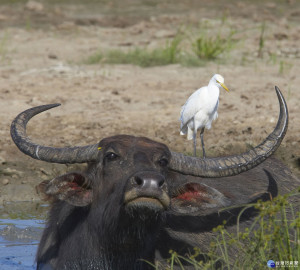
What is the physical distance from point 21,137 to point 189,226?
1489mm

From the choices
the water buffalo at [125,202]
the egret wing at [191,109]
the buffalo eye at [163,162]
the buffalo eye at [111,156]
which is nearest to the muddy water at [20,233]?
the water buffalo at [125,202]

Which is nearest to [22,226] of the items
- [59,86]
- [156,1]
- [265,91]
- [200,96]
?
[200,96]

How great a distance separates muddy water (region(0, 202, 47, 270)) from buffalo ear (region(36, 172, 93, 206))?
4.97 ft

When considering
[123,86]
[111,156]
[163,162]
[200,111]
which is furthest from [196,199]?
[123,86]

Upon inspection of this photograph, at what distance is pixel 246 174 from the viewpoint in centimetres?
730

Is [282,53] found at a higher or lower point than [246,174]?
lower

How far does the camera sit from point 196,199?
599cm

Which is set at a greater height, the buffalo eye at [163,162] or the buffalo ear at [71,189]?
the buffalo eye at [163,162]

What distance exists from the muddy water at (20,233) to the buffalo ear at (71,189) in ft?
4.97

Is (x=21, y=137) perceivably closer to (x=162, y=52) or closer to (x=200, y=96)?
(x=200, y=96)

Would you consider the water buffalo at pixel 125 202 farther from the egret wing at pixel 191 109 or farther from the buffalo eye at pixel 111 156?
the egret wing at pixel 191 109

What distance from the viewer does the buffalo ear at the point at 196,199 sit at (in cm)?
596

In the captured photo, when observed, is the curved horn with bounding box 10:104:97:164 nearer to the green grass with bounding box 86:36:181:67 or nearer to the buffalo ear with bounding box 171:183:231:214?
the buffalo ear with bounding box 171:183:231:214

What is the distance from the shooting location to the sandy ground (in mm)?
10953
